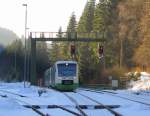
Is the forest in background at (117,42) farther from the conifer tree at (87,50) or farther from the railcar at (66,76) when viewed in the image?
the railcar at (66,76)

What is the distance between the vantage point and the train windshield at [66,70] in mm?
51719

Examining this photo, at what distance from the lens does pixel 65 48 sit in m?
138

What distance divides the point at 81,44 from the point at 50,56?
38965 millimetres

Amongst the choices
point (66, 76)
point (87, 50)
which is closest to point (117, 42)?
point (87, 50)

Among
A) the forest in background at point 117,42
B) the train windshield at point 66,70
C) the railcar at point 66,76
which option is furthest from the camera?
the forest in background at point 117,42

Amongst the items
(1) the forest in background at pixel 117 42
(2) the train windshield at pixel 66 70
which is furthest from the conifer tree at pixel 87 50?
(2) the train windshield at pixel 66 70

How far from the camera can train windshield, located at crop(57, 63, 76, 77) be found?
170ft

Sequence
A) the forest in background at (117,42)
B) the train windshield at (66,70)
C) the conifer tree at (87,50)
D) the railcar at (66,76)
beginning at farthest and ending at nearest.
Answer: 1. the conifer tree at (87,50)
2. the forest in background at (117,42)
3. the train windshield at (66,70)
4. the railcar at (66,76)

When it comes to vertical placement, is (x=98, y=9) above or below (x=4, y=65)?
above

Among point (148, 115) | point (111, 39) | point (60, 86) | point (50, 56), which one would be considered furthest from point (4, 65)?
point (148, 115)

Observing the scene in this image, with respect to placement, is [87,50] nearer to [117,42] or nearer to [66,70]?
[117,42]

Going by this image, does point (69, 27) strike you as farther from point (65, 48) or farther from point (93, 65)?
point (93, 65)

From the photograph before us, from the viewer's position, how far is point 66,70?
51.9 m

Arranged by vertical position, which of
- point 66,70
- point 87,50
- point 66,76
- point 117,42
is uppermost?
point 117,42
